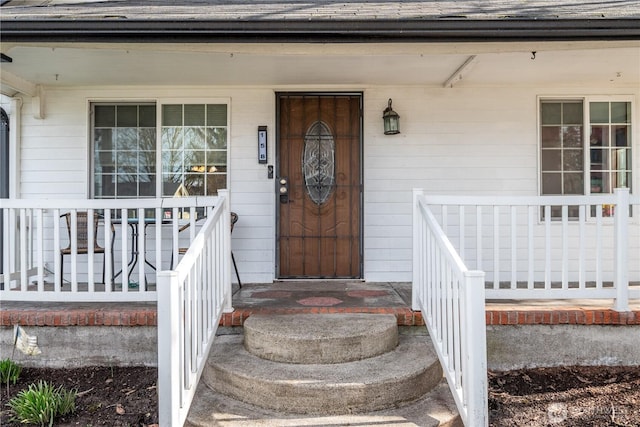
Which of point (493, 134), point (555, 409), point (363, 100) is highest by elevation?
point (363, 100)

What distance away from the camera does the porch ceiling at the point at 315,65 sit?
3.20 metres

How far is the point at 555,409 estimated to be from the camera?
2.75 metres

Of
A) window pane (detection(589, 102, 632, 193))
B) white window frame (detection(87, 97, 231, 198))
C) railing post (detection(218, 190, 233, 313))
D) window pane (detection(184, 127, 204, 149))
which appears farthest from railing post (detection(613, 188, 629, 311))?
window pane (detection(184, 127, 204, 149))

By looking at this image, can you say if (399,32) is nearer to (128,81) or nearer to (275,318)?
(275,318)

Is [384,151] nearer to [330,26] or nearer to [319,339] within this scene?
[330,26]

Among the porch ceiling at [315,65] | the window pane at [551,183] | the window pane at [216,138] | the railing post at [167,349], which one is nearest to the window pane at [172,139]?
the window pane at [216,138]

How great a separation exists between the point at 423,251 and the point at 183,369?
1762 mm

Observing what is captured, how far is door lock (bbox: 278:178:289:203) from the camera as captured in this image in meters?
4.69

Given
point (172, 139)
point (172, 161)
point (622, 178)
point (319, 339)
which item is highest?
point (172, 139)

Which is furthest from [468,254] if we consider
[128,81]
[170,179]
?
[128,81]

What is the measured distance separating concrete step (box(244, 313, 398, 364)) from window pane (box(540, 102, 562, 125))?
3.05 metres

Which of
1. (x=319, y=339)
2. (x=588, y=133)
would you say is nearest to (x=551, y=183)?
(x=588, y=133)

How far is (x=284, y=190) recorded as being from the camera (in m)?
4.69

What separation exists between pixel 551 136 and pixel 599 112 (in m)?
0.55
